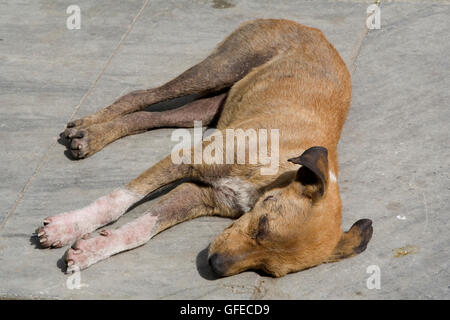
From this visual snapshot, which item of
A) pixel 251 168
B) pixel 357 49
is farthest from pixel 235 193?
pixel 357 49

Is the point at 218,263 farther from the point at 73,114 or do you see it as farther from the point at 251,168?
the point at 73,114

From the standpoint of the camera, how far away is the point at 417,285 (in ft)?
16.5

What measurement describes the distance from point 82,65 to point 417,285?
3.88 meters

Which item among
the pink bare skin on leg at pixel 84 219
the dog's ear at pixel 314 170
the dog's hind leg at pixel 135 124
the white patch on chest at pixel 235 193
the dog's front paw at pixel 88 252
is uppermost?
the dog's ear at pixel 314 170

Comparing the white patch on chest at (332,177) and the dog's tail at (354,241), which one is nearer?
the dog's tail at (354,241)

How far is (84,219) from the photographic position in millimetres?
5320

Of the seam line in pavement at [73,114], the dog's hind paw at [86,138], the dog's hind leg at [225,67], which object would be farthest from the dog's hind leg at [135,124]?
the seam line in pavement at [73,114]

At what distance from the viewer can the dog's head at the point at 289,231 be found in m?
4.69

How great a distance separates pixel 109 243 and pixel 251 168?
1.11m

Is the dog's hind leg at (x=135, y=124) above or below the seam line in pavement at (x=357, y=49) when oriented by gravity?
below

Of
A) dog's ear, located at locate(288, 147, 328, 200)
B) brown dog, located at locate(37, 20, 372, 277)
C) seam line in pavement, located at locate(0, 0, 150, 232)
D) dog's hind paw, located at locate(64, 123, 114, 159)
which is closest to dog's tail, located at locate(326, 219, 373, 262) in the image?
brown dog, located at locate(37, 20, 372, 277)

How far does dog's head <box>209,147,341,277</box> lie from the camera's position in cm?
469

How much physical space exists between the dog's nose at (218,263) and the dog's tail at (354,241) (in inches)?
29.3

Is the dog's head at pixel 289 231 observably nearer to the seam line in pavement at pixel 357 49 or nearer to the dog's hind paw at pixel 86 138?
the dog's hind paw at pixel 86 138
